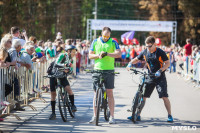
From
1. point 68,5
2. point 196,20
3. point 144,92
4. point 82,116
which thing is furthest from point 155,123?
point 68,5

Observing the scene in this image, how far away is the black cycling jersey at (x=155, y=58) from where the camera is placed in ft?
29.9

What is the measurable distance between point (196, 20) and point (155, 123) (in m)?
53.0

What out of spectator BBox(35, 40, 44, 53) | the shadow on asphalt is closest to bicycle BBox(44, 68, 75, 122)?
the shadow on asphalt

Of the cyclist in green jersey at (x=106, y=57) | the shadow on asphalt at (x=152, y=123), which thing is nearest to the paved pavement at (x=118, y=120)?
the shadow on asphalt at (x=152, y=123)

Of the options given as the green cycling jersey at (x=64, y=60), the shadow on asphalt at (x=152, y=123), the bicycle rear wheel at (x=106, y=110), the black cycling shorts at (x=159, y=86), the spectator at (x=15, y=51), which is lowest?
the shadow on asphalt at (x=152, y=123)

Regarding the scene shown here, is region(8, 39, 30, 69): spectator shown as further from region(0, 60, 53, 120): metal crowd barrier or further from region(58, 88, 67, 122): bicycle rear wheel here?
region(58, 88, 67, 122): bicycle rear wheel

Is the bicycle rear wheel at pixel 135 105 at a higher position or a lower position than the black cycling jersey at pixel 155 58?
lower

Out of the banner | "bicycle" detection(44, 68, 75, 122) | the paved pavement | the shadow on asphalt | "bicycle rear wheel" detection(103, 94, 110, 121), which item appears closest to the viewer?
the paved pavement

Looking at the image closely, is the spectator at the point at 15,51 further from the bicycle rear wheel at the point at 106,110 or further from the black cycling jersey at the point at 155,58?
the black cycling jersey at the point at 155,58

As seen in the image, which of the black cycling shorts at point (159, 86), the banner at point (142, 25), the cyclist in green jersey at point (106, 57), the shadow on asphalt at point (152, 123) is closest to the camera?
the shadow on asphalt at point (152, 123)

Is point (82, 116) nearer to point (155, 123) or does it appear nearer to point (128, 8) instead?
point (155, 123)

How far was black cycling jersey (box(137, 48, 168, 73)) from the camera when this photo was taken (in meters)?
9.11


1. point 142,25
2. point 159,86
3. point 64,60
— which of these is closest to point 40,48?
point 64,60

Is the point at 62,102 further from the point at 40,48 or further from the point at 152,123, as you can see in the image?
the point at 40,48
